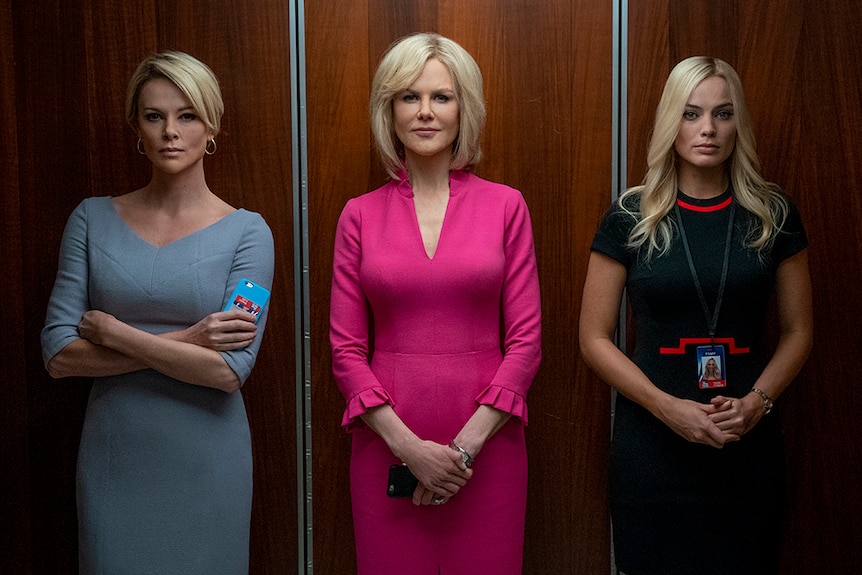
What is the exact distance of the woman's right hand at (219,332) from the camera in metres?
2.46

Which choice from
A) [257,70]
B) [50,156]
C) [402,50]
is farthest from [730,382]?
[50,156]

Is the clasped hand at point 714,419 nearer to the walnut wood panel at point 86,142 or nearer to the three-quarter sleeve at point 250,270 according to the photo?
the three-quarter sleeve at point 250,270

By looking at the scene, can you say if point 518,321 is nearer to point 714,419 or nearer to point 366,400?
point 366,400

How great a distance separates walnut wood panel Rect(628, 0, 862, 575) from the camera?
289 centimetres

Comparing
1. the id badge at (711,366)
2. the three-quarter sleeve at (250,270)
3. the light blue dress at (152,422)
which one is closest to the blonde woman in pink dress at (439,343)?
the three-quarter sleeve at (250,270)

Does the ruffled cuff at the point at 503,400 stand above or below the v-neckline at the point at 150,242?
below

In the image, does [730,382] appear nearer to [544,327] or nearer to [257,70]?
[544,327]

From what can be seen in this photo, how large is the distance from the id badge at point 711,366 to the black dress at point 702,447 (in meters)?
0.01

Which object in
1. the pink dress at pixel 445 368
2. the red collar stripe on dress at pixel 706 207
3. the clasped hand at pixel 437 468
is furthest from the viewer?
the red collar stripe on dress at pixel 706 207

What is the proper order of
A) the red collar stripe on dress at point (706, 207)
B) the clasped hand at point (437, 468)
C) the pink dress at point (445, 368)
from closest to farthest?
the clasped hand at point (437, 468), the pink dress at point (445, 368), the red collar stripe on dress at point (706, 207)

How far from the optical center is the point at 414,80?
2.53 m

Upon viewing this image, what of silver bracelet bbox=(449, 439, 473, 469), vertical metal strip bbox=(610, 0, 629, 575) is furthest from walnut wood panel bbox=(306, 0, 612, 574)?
silver bracelet bbox=(449, 439, 473, 469)

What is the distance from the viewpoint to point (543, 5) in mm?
2941

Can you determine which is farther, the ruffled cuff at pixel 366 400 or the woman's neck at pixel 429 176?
the woman's neck at pixel 429 176
